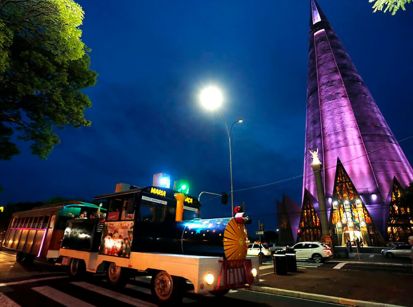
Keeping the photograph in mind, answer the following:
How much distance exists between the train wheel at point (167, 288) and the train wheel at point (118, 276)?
210cm

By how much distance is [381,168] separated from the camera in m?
47.6

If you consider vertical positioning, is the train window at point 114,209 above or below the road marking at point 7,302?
above

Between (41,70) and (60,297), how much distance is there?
8.36 meters

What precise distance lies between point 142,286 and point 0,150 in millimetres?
9266

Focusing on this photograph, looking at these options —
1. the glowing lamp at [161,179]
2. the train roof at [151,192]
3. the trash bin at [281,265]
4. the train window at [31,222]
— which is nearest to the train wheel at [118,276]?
the train roof at [151,192]

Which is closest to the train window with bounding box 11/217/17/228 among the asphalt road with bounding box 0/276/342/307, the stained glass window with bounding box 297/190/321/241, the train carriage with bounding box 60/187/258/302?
the asphalt road with bounding box 0/276/342/307

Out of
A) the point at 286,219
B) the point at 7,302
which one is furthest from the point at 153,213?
the point at 286,219

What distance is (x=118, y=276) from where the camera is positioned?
29.9 feet

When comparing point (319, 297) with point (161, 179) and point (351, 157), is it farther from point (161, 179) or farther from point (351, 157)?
point (351, 157)

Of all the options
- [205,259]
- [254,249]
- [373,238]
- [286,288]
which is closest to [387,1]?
[205,259]

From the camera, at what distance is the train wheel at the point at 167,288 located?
6945mm

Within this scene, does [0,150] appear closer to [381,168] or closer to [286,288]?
[286,288]

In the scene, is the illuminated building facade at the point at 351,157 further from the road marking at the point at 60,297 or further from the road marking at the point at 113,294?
the road marking at the point at 60,297

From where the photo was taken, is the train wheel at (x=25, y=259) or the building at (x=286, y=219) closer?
the train wheel at (x=25, y=259)
